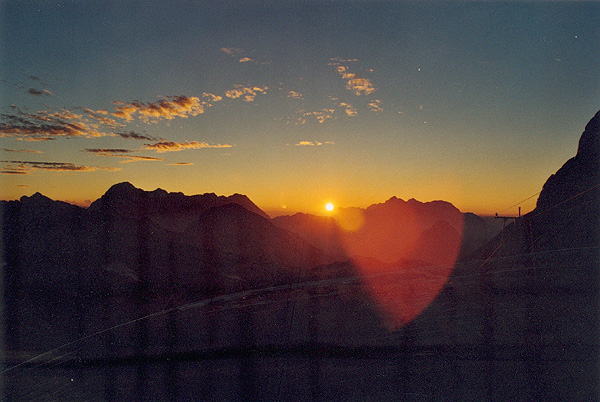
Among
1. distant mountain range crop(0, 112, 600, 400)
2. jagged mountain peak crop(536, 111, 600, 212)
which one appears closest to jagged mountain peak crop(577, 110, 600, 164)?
jagged mountain peak crop(536, 111, 600, 212)

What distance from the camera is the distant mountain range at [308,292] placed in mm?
12867

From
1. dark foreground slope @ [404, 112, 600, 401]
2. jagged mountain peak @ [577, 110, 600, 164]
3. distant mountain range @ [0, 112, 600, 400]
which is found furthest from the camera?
jagged mountain peak @ [577, 110, 600, 164]

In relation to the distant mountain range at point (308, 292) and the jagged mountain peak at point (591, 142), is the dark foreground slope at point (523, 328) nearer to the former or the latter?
the distant mountain range at point (308, 292)

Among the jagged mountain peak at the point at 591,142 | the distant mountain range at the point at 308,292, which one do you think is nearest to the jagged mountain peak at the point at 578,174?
the jagged mountain peak at the point at 591,142

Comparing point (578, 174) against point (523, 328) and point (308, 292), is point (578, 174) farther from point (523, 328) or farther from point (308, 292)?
point (308, 292)

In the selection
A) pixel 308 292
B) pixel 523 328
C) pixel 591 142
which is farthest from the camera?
pixel 591 142

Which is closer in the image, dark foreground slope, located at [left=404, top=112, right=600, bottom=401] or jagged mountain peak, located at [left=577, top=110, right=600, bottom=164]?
dark foreground slope, located at [left=404, top=112, right=600, bottom=401]

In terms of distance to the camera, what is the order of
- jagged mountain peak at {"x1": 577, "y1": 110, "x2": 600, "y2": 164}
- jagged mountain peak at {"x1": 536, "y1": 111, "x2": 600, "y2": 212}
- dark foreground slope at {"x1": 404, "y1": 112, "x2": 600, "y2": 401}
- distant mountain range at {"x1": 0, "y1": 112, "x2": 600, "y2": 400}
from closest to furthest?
dark foreground slope at {"x1": 404, "y1": 112, "x2": 600, "y2": 401} < distant mountain range at {"x1": 0, "y1": 112, "x2": 600, "y2": 400} < jagged mountain peak at {"x1": 536, "y1": 111, "x2": 600, "y2": 212} < jagged mountain peak at {"x1": 577, "y1": 110, "x2": 600, "y2": 164}

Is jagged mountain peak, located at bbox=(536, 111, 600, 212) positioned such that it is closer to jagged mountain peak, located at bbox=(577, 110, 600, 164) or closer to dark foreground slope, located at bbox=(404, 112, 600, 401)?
jagged mountain peak, located at bbox=(577, 110, 600, 164)

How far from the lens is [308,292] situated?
70.8 feet

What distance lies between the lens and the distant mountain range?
12.9 metres

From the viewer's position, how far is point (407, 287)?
20234mm

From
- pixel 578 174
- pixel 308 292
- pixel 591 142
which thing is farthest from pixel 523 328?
pixel 591 142

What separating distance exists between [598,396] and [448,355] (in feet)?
13.6
